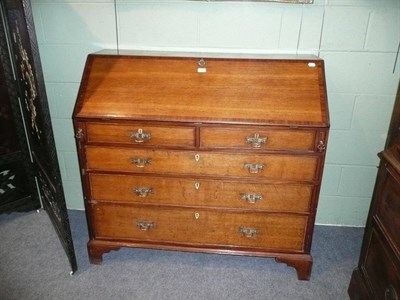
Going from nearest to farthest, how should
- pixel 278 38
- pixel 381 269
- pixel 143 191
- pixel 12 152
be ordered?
pixel 381 269 < pixel 143 191 < pixel 278 38 < pixel 12 152

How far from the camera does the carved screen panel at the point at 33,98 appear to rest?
1692 millimetres

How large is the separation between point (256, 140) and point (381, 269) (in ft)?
3.03

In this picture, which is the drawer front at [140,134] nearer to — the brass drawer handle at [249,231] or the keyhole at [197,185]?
the keyhole at [197,185]

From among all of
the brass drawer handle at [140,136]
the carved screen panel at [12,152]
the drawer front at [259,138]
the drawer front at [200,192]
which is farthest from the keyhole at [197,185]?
the carved screen panel at [12,152]

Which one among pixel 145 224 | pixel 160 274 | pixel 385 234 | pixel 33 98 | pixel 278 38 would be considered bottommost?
pixel 160 274

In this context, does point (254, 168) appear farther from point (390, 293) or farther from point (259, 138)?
point (390, 293)

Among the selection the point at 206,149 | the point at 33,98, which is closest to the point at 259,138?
the point at 206,149

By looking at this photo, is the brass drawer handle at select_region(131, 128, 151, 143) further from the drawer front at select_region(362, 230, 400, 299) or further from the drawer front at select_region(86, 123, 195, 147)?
the drawer front at select_region(362, 230, 400, 299)

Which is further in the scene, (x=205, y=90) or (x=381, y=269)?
(x=205, y=90)

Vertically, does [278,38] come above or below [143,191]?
above

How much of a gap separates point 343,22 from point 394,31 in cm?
33

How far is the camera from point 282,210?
201cm

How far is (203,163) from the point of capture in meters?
1.93

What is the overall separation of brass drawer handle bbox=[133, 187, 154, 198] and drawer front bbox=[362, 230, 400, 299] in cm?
130
